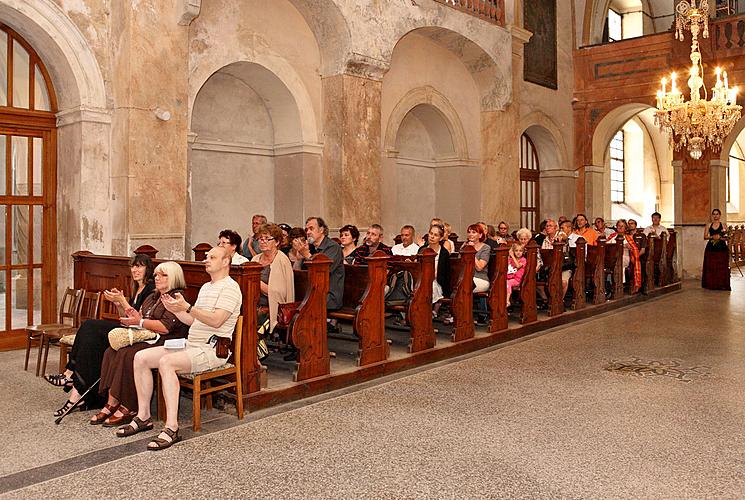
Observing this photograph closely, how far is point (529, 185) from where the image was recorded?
16.2m

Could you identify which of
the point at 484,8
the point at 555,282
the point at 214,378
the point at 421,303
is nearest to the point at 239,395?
the point at 214,378

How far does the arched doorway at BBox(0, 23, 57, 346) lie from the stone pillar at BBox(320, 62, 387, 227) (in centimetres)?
405

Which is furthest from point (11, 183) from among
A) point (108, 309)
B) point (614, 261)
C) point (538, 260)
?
point (614, 261)

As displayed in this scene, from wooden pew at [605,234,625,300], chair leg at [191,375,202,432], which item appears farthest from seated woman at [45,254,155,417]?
wooden pew at [605,234,625,300]

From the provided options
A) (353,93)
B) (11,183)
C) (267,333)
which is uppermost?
(353,93)

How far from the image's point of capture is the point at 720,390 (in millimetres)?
5539

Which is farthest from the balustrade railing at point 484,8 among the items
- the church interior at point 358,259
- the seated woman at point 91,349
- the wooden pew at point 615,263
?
the seated woman at point 91,349

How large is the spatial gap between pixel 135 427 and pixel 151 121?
419 cm

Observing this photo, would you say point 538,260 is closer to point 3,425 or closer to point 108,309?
point 108,309

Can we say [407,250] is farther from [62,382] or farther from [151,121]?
[62,382]

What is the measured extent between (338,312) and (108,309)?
2251 millimetres

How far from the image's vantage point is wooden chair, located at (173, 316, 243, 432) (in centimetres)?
439

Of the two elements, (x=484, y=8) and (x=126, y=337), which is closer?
(x=126, y=337)

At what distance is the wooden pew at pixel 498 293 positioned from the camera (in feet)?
25.1
